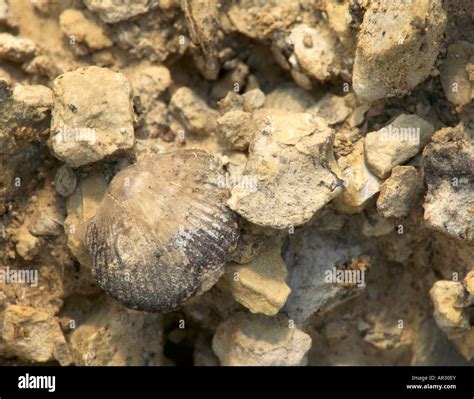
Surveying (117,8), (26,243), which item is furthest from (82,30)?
(26,243)

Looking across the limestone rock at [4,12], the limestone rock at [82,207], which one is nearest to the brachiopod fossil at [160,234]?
the limestone rock at [82,207]

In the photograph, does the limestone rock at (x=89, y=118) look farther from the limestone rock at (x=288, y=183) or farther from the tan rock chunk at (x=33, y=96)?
the limestone rock at (x=288, y=183)

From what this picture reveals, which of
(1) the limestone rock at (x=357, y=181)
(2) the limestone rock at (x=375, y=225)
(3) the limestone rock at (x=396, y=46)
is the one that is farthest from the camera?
(2) the limestone rock at (x=375, y=225)

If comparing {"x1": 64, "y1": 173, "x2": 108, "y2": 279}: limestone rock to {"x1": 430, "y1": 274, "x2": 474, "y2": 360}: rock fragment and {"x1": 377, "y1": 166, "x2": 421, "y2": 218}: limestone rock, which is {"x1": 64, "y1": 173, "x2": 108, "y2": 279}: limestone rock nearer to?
{"x1": 377, "y1": 166, "x2": 421, "y2": 218}: limestone rock

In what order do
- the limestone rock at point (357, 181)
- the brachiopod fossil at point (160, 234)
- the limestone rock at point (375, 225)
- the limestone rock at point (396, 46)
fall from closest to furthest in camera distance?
the limestone rock at point (396, 46), the brachiopod fossil at point (160, 234), the limestone rock at point (357, 181), the limestone rock at point (375, 225)

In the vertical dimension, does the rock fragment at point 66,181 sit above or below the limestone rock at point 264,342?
above
